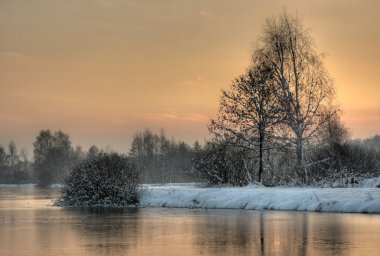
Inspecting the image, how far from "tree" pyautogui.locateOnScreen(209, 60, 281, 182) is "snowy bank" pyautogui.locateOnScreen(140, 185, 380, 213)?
6468mm

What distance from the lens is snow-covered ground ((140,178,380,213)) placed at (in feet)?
95.9

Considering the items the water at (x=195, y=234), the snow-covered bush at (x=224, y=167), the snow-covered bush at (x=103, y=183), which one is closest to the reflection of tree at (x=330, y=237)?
the water at (x=195, y=234)

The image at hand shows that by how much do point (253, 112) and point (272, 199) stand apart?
1161 centimetres

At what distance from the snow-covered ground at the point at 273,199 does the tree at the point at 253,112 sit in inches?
255

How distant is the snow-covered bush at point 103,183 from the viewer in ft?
129

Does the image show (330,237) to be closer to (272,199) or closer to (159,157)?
(272,199)

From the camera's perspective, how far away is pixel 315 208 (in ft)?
98.5

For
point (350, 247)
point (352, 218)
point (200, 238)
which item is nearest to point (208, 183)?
point (352, 218)

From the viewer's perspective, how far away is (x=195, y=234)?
20.4 meters

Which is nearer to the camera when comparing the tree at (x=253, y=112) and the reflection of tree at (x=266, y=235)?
the reflection of tree at (x=266, y=235)

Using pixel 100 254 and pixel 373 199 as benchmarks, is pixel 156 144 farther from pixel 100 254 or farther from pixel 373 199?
pixel 100 254

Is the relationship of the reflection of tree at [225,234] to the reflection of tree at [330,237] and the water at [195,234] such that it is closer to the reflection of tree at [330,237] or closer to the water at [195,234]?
the water at [195,234]

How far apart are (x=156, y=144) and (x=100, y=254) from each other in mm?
152066

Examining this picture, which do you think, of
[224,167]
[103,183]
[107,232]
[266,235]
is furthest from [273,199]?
[107,232]
